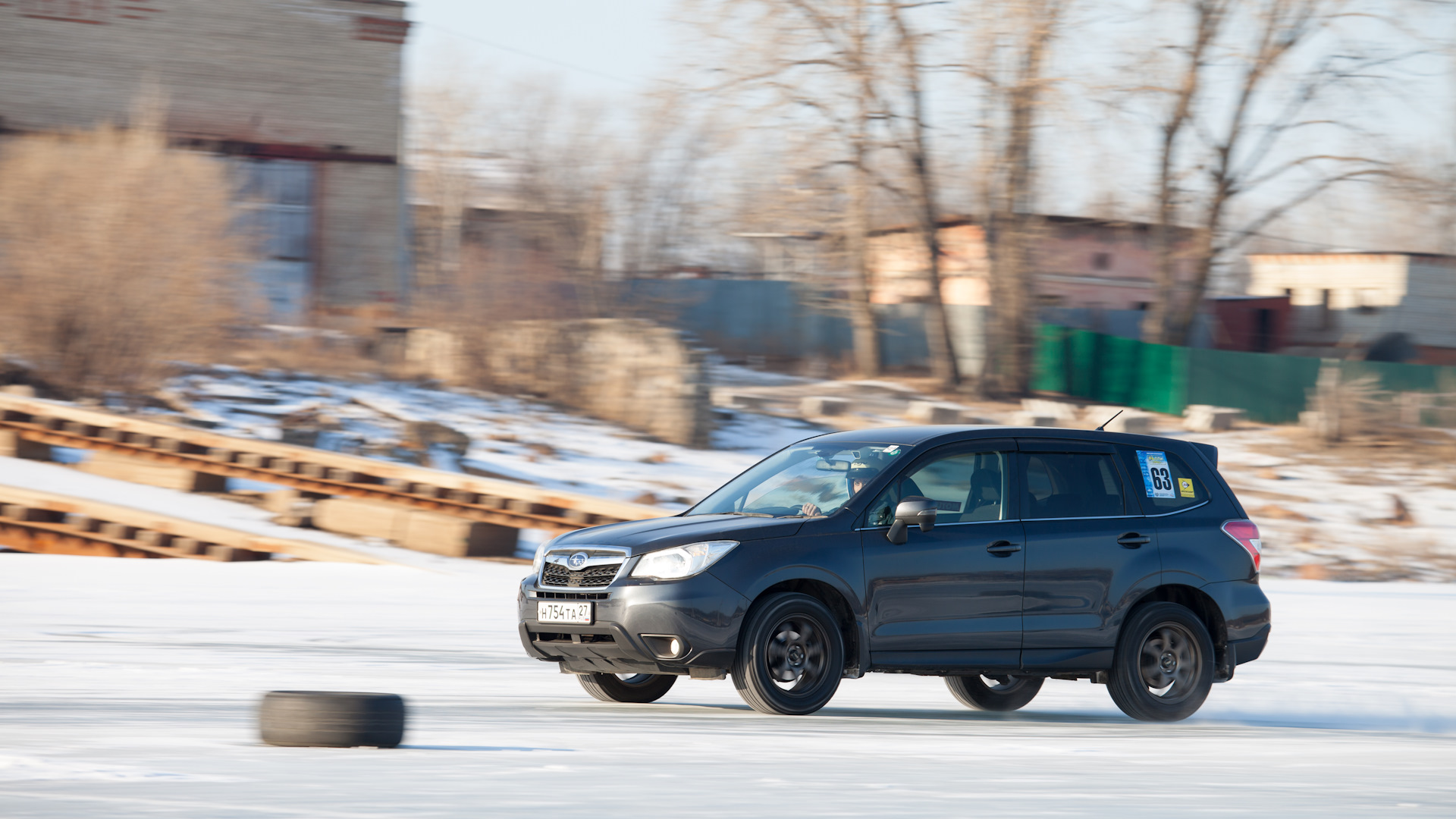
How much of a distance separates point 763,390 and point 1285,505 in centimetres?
1304

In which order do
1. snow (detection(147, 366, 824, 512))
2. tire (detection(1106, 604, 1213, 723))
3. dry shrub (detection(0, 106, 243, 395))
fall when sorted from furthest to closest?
dry shrub (detection(0, 106, 243, 395))
snow (detection(147, 366, 824, 512))
tire (detection(1106, 604, 1213, 723))

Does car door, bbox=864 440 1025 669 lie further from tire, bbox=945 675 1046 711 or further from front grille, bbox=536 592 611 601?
front grille, bbox=536 592 611 601

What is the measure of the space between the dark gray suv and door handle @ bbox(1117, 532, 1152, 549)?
1 centimetres

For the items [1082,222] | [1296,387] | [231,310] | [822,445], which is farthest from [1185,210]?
[822,445]

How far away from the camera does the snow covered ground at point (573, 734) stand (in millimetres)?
5629

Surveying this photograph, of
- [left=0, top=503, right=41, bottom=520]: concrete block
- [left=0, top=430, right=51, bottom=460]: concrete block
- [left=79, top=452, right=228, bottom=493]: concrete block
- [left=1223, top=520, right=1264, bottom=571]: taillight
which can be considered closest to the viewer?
[left=1223, top=520, right=1264, bottom=571]: taillight

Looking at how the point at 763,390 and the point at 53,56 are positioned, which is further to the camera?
the point at 53,56

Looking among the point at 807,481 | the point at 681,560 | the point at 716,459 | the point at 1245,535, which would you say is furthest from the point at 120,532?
the point at 716,459

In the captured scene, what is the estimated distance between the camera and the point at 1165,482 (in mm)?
9391

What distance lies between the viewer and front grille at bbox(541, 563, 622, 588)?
8.17m

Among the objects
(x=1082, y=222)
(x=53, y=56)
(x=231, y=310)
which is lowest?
(x=231, y=310)

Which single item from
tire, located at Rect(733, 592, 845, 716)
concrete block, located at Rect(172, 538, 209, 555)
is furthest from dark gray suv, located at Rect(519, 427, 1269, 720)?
concrete block, located at Rect(172, 538, 209, 555)

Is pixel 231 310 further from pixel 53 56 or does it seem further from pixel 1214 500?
pixel 1214 500

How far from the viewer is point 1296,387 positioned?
38.8 m
